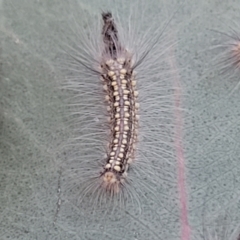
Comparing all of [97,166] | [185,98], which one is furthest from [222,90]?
[97,166]

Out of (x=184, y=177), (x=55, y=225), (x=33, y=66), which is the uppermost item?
(x=33, y=66)

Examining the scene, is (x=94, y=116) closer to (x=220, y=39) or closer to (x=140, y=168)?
(x=140, y=168)

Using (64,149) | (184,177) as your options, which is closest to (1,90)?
(64,149)

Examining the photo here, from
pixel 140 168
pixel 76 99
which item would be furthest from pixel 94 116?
pixel 140 168

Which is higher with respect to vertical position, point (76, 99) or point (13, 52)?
point (13, 52)

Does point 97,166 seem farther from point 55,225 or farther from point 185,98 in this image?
point 185,98

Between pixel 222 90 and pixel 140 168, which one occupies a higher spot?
pixel 222 90

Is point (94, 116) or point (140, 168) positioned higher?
point (94, 116)

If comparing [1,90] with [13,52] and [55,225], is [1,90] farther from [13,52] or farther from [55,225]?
[55,225]
